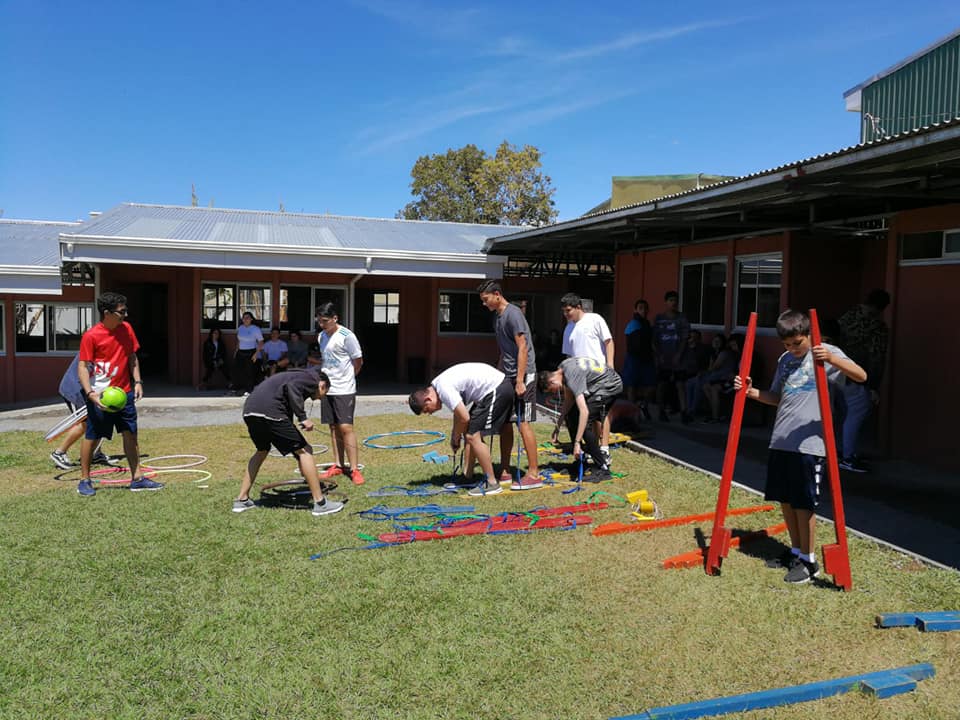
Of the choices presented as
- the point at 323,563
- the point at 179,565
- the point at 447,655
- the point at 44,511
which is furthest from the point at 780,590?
the point at 44,511

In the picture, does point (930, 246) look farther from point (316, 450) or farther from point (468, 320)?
point (468, 320)

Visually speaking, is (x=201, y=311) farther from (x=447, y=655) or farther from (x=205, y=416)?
(x=447, y=655)

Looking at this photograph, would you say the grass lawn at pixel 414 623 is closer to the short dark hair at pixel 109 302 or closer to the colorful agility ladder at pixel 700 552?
the colorful agility ladder at pixel 700 552

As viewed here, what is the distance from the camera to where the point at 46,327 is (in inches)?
623

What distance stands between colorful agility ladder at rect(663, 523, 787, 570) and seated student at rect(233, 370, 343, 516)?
109 inches

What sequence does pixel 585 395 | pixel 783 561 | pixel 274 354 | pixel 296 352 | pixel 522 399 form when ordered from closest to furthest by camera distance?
pixel 783 561 → pixel 522 399 → pixel 585 395 → pixel 274 354 → pixel 296 352

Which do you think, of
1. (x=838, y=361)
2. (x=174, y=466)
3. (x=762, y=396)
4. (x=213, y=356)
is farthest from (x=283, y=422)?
(x=213, y=356)

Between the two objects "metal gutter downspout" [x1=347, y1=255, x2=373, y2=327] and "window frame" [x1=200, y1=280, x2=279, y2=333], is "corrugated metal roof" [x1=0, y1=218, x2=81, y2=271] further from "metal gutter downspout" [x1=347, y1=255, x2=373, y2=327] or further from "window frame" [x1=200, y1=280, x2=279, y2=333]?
"metal gutter downspout" [x1=347, y1=255, x2=373, y2=327]

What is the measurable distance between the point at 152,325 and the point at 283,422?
15443mm

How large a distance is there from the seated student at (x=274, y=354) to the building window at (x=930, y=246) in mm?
10663

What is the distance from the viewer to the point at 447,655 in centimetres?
373

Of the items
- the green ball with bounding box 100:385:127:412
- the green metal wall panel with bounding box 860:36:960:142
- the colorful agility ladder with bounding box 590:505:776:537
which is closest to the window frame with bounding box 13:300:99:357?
the green ball with bounding box 100:385:127:412

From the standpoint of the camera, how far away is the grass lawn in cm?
336

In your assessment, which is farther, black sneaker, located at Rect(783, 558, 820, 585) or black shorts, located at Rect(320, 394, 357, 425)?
black shorts, located at Rect(320, 394, 357, 425)
